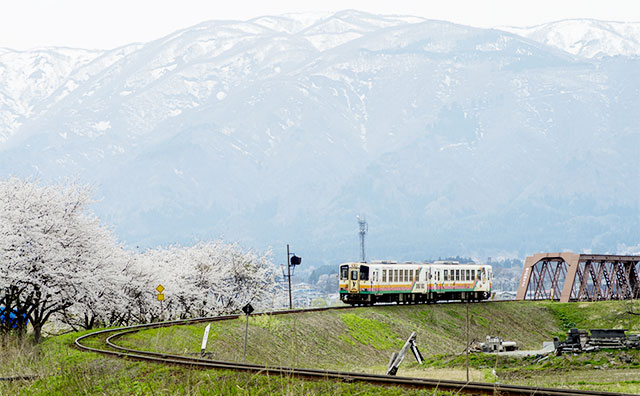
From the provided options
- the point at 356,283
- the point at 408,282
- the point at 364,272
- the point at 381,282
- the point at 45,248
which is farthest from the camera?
the point at 408,282

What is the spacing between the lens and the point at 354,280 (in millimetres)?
54719

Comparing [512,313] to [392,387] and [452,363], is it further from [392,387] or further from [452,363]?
[392,387]

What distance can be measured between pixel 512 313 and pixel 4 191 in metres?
39.6

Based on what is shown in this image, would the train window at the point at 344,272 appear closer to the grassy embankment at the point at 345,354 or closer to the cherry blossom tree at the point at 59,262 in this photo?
the grassy embankment at the point at 345,354

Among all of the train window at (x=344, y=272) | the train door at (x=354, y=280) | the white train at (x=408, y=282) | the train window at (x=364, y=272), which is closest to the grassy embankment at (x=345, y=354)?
the white train at (x=408, y=282)

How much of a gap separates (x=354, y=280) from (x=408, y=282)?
5.08m

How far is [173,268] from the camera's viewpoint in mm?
64812

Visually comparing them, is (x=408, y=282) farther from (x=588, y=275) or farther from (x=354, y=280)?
(x=588, y=275)

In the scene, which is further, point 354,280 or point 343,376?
point 354,280

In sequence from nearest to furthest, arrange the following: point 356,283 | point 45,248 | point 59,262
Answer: point 45,248 → point 59,262 → point 356,283

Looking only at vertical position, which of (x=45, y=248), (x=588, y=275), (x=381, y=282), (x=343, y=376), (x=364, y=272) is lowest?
(x=588, y=275)

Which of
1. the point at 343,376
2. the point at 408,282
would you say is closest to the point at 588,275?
the point at 408,282

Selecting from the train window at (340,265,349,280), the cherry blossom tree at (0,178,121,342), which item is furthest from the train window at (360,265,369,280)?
the cherry blossom tree at (0,178,121,342)

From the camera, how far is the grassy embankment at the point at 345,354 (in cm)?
2005
